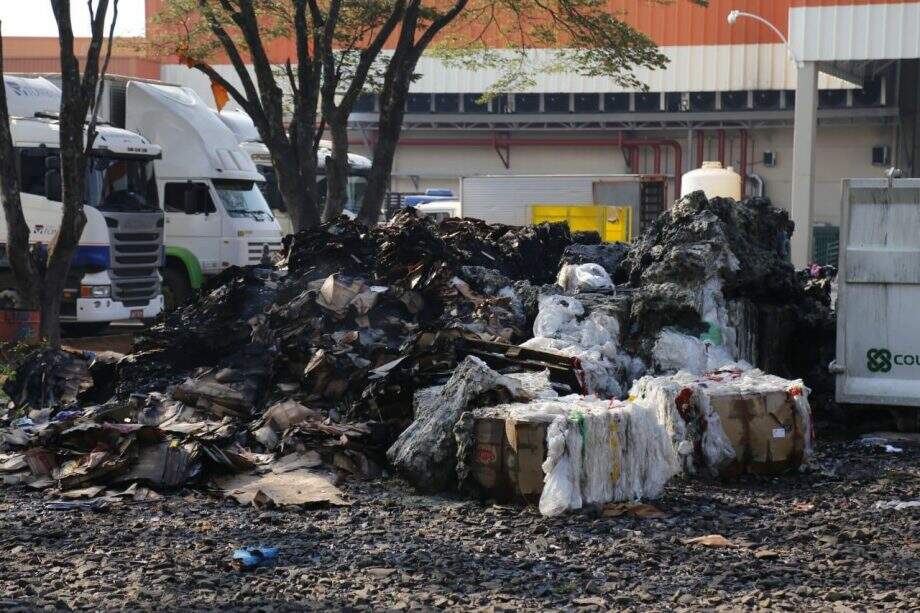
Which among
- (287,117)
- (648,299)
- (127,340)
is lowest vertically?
(127,340)

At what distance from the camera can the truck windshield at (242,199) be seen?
22.4 m

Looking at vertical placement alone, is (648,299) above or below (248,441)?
above

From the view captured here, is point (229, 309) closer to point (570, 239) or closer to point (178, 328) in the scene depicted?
point (178, 328)

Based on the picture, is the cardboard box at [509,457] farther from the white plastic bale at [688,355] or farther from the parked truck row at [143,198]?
the parked truck row at [143,198]

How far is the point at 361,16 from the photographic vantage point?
76.5 ft

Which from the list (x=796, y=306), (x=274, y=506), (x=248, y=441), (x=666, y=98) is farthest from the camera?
(x=666, y=98)

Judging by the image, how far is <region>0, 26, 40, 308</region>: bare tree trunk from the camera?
46.2 ft

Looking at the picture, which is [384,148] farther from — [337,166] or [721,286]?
[721,286]

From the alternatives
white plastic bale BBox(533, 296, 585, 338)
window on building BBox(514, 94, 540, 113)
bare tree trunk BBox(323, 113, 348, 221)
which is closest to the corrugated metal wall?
bare tree trunk BBox(323, 113, 348, 221)

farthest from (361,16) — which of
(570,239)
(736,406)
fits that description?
(736,406)

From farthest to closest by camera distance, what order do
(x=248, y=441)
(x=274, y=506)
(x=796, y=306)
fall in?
(x=796, y=306) < (x=248, y=441) < (x=274, y=506)

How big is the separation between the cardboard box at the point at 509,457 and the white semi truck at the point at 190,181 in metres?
14.3

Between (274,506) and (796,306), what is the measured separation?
18.9 ft

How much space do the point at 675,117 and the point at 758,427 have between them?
40387 mm
